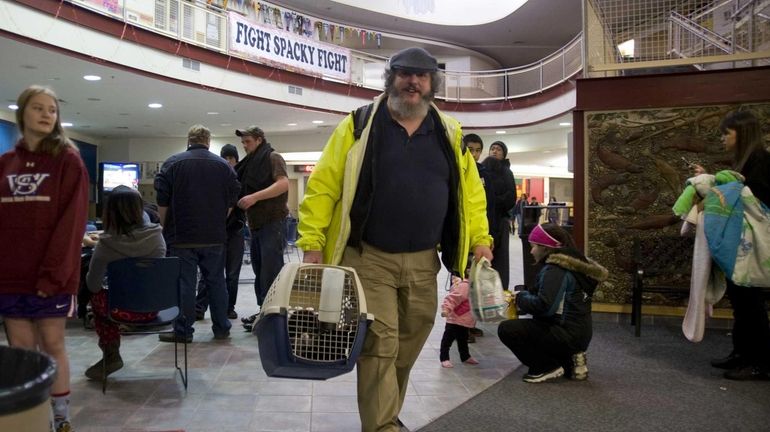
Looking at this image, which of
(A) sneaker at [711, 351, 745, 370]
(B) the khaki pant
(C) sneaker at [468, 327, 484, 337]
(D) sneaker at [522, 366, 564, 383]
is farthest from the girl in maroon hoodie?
(A) sneaker at [711, 351, 745, 370]

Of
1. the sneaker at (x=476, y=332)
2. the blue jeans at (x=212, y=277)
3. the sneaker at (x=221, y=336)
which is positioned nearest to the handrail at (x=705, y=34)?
the sneaker at (x=476, y=332)

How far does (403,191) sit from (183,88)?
9.26 m

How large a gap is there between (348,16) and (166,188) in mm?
15463

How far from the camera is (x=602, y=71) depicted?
5730mm

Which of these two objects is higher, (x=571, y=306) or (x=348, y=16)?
(x=348, y=16)

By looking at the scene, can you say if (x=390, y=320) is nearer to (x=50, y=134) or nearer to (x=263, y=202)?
(x=50, y=134)

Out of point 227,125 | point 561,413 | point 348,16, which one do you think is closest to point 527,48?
point 348,16

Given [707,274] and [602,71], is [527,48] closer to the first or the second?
[602,71]

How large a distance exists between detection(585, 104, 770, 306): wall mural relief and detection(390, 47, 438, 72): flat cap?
3.58 m

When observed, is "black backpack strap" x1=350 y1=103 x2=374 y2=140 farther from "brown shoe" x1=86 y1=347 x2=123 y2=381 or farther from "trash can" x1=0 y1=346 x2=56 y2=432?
"brown shoe" x1=86 y1=347 x2=123 y2=381

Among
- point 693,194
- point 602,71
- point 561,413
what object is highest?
point 602,71

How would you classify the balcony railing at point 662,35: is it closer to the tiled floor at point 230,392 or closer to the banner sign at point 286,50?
the tiled floor at point 230,392

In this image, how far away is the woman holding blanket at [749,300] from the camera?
152 inches

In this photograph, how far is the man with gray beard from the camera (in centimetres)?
246
